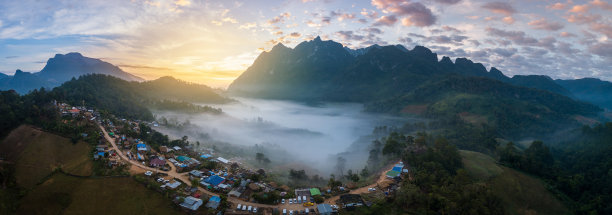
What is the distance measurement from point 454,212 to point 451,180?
29.8 ft

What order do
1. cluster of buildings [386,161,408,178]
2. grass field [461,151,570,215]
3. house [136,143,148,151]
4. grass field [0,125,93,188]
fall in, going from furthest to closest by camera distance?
house [136,143,148,151] < cluster of buildings [386,161,408,178] < grass field [461,151,570,215] < grass field [0,125,93,188]

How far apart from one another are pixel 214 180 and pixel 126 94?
91798 millimetres

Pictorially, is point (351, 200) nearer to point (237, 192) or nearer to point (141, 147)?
point (237, 192)

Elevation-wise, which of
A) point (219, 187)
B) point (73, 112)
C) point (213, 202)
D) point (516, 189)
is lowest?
point (516, 189)

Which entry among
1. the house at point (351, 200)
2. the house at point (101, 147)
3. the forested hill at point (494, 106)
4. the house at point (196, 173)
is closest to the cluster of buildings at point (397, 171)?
the house at point (351, 200)

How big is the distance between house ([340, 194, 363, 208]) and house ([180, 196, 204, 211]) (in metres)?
A: 19.5

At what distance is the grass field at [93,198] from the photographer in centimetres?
3447

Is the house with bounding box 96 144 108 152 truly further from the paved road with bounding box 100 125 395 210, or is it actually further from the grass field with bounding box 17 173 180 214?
the grass field with bounding box 17 173 180 214

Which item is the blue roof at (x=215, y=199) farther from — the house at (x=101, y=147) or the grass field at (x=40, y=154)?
the house at (x=101, y=147)

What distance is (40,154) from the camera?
1751 inches

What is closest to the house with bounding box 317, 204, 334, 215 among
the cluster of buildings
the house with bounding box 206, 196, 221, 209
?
the house with bounding box 206, 196, 221, 209

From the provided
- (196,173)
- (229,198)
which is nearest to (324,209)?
(229,198)

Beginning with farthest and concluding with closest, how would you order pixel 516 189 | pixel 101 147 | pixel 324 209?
pixel 101 147, pixel 516 189, pixel 324 209

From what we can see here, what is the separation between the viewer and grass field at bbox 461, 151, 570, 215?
41.9 m
